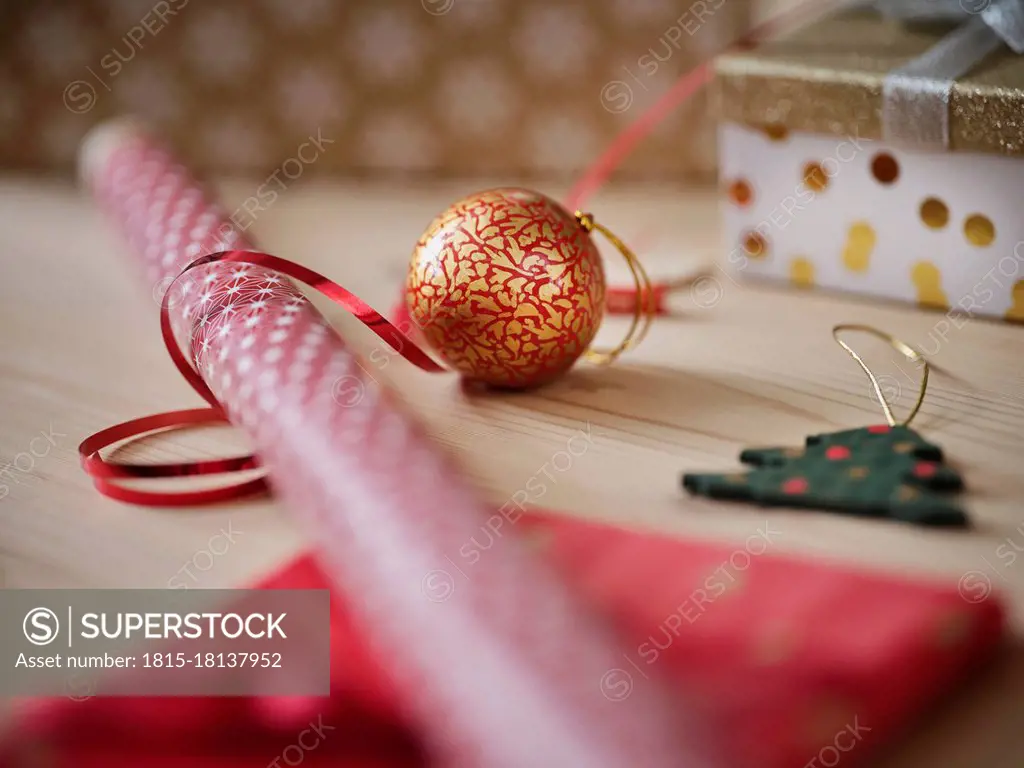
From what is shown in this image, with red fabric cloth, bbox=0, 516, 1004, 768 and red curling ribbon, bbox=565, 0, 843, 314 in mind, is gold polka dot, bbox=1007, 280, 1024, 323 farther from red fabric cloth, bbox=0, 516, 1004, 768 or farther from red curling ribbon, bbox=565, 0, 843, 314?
red fabric cloth, bbox=0, 516, 1004, 768

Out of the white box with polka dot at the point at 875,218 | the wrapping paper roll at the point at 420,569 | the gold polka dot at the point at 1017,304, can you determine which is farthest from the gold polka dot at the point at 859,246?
the wrapping paper roll at the point at 420,569

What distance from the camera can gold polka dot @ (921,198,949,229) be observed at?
33.8 inches

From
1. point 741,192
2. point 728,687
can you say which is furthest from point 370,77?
point 728,687

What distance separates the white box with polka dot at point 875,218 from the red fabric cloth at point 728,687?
16.3 inches

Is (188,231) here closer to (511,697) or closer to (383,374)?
(383,374)

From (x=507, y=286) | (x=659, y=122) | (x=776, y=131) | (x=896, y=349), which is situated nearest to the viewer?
(x=507, y=286)

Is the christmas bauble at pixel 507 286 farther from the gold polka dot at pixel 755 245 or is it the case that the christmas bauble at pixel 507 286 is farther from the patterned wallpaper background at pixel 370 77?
the patterned wallpaper background at pixel 370 77

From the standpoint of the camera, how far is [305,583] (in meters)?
0.54

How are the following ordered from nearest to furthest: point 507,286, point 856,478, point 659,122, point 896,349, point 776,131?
1. point 856,478
2. point 507,286
3. point 896,349
4. point 776,131
5. point 659,122

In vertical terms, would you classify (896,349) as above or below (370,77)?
below

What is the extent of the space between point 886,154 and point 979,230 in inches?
3.4

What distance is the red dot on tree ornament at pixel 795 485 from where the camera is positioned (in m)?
0.60

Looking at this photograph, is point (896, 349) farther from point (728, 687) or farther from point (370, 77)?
point (370, 77)

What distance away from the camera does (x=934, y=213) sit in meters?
0.87
